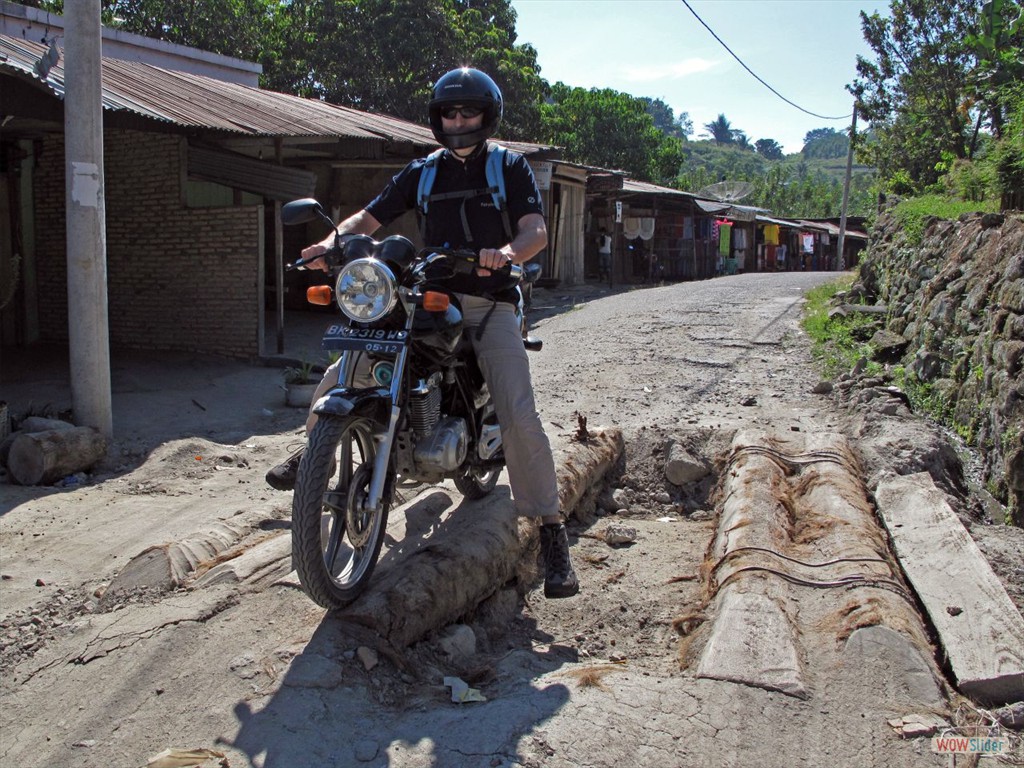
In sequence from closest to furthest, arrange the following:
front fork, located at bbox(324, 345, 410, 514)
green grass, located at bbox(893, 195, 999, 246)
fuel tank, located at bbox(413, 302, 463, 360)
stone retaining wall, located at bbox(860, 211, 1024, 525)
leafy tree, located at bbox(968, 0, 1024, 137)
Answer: front fork, located at bbox(324, 345, 410, 514), fuel tank, located at bbox(413, 302, 463, 360), stone retaining wall, located at bbox(860, 211, 1024, 525), green grass, located at bbox(893, 195, 999, 246), leafy tree, located at bbox(968, 0, 1024, 137)

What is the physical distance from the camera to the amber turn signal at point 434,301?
3.13 meters

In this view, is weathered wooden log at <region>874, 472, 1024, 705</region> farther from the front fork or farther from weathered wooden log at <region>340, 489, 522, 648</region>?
the front fork

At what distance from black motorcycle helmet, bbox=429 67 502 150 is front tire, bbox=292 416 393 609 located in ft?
4.04

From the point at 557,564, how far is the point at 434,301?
1244 millimetres

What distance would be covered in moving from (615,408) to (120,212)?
6.68 metres

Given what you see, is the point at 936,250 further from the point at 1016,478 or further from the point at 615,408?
the point at 1016,478

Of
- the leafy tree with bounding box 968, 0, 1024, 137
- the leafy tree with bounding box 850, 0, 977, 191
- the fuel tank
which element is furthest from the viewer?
the leafy tree with bounding box 850, 0, 977, 191

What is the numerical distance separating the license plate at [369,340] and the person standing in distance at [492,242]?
0.34 m

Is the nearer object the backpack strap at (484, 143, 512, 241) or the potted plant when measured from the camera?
the backpack strap at (484, 143, 512, 241)

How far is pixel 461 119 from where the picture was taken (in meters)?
3.62

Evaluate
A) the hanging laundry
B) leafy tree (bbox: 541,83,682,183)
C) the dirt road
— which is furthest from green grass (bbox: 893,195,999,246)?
leafy tree (bbox: 541,83,682,183)

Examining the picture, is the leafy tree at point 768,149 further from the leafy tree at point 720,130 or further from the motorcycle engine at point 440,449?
Answer: the motorcycle engine at point 440,449

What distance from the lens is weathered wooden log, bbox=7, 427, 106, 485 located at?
5.67 m

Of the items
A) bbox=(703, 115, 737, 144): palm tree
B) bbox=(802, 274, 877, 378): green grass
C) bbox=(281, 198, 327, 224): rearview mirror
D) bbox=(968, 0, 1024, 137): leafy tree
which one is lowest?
bbox=(802, 274, 877, 378): green grass
